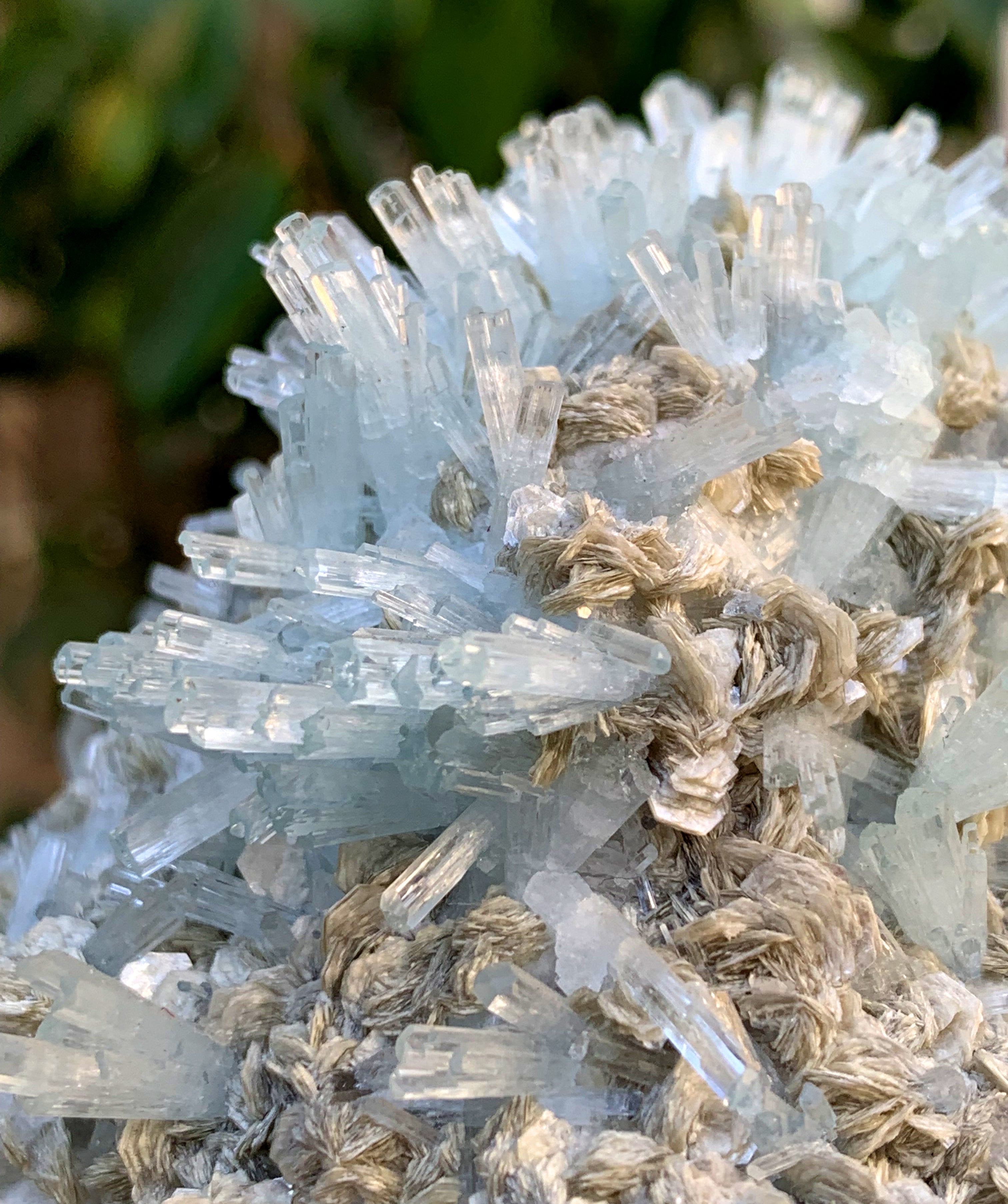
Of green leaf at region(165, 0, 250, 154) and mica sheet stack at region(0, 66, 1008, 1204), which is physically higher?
green leaf at region(165, 0, 250, 154)

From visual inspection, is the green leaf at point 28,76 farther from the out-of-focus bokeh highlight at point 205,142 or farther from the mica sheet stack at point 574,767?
the mica sheet stack at point 574,767

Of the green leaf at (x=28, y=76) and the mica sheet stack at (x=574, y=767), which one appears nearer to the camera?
the mica sheet stack at (x=574, y=767)

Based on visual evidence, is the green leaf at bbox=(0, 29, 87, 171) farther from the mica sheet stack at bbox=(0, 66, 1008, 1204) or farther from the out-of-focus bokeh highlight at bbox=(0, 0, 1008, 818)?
the mica sheet stack at bbox=(0, 66, 1008, 1204)

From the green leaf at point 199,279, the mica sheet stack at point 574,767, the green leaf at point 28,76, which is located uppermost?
the green leaf at point 28,76

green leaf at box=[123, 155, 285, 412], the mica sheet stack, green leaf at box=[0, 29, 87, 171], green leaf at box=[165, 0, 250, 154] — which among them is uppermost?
green leaf at box=[0, 29, 87, 171]

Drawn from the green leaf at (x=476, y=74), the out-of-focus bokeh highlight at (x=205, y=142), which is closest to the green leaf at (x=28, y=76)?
the out-of-focus bokeh highlight at (x=205, y=142)

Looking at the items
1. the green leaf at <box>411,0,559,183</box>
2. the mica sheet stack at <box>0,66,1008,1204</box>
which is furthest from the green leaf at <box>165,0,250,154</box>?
the mica sheet stack at <box>0,66,1008,1204</box>

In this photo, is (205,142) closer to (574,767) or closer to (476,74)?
(476,74)
